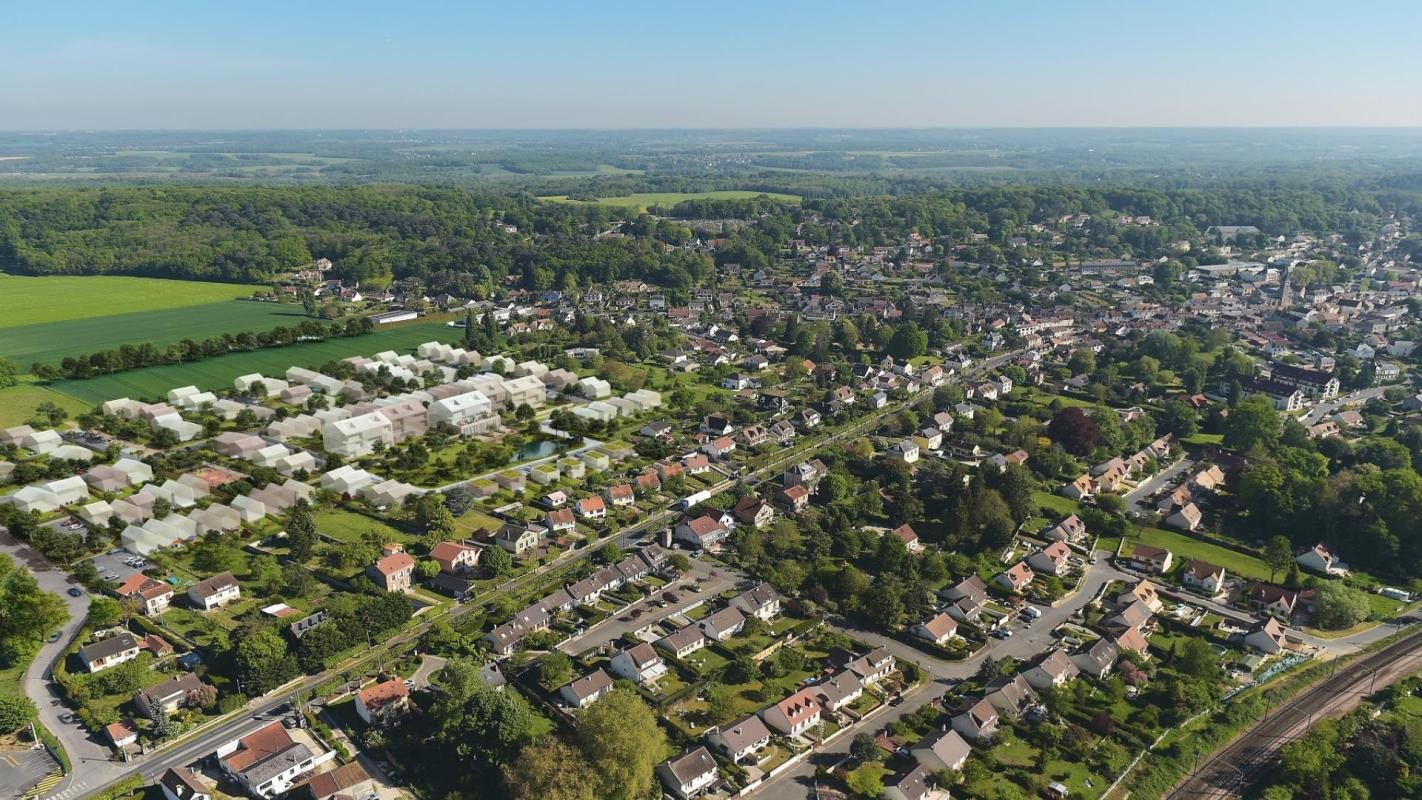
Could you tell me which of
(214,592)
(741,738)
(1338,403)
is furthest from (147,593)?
(1338,403)

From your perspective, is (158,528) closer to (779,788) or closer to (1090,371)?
(779,788)

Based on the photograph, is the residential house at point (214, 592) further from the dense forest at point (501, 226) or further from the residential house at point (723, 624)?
the dense forest at point (501, 226)

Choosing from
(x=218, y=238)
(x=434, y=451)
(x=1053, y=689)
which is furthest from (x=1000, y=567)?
(x=218, y=238)

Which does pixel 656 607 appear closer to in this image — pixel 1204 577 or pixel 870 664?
pixel 870 664

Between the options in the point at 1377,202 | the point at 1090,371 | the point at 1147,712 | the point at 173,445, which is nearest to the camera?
the point at 1147,712

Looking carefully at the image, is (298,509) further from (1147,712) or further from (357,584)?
(1147,712)

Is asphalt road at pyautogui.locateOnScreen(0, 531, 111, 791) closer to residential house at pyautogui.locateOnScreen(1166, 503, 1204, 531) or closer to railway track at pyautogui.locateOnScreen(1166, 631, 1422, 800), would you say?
railway track at pyautogui.locateOnScreen(1166, 631, 1422, 800)

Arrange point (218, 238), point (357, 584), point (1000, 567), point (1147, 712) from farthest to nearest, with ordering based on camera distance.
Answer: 1. point (218, 238)
2. point (1000, 567)
3. point (357, 584)
4. point (1147, 712)

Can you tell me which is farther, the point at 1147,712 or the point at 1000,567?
the point at 1000,567
